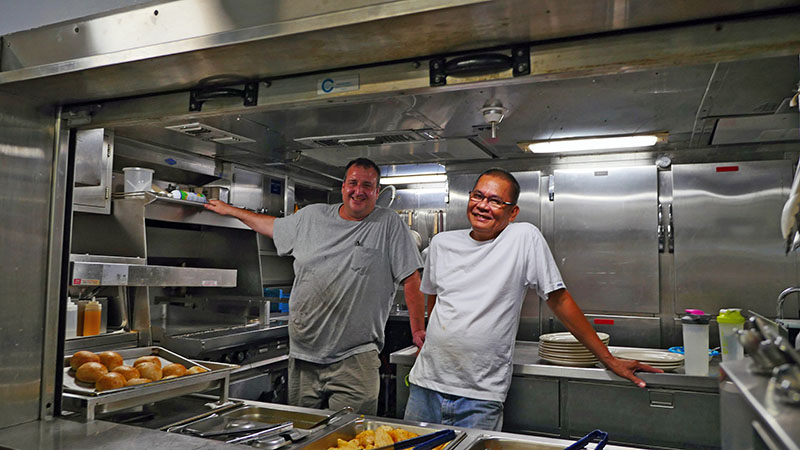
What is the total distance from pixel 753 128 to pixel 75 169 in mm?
3793

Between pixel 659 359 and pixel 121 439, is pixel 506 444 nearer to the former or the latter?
pixel 121 439

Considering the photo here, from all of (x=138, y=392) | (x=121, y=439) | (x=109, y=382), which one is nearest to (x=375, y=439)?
(x=121, y=439)

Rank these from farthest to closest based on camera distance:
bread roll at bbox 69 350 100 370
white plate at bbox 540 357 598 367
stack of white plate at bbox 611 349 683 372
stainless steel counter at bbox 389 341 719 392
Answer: white plate at bbox 540 357 598 367 → stack of white plate at bbox 611 349 683 372 → stainless steel counter at bbox 389 341 719 392 → bread roll at bbox 69 350 100 370

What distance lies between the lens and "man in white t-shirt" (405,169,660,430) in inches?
89.8

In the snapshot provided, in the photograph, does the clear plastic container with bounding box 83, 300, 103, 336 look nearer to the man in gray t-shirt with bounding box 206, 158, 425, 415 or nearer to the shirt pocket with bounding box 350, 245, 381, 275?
the man in gray t-shirt with bounding box 206, 158, 425, 415

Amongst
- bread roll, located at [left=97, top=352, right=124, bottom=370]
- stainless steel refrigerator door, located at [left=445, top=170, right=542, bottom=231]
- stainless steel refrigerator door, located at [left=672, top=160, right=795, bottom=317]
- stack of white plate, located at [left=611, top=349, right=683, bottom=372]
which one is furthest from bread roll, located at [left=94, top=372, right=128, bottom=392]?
stainless steel refrigerator door, located at [left=672, top=160, right=795, bottom=317]

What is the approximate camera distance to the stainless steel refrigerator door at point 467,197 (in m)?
4.60

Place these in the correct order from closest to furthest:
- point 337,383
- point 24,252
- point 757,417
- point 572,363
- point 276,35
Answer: point 757,417, point 276,35, point 24,252, point 337,383, point 572,363

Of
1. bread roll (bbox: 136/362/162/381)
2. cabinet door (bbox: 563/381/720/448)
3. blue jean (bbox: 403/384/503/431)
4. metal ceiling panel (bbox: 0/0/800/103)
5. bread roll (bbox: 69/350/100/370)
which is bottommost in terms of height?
cabinet door (bbox: 563/381/720/448)

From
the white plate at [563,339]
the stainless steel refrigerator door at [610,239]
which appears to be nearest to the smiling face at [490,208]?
the white plate at [563,339]

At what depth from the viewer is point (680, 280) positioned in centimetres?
415

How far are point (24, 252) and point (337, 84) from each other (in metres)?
1.12

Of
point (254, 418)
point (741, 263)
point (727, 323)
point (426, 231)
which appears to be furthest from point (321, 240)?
point (741, 263)

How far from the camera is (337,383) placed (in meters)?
2.68
